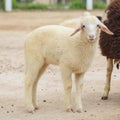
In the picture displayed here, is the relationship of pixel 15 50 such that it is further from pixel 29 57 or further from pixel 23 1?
pixel 23 1

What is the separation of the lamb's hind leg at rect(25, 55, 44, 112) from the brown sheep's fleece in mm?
1202

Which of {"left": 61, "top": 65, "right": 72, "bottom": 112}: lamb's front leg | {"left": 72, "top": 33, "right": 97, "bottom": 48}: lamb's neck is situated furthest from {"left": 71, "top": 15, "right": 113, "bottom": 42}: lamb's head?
{"left": 61, "top": 65, "right": 72, "bottom": 112}: lamb's front leg

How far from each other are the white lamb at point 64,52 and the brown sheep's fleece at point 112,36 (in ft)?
2.19

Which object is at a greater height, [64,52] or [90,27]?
[90,27]

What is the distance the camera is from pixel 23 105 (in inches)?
334

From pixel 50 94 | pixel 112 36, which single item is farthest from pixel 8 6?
pixel 112 36

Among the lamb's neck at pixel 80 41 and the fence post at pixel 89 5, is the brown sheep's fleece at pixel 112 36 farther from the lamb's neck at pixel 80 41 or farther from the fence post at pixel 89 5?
the fence post at pixel 89 5

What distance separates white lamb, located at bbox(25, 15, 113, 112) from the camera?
7.57 m

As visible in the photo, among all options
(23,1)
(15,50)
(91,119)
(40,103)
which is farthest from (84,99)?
(23,1)

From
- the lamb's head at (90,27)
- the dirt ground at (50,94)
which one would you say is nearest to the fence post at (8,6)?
the dirt ground at (50,94)

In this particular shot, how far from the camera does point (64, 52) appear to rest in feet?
25.5

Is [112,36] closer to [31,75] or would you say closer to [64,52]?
[64,52]

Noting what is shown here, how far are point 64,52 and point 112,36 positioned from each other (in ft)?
3.48

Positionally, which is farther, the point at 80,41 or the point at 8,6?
the point at 8,6
